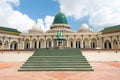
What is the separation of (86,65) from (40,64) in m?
5.02

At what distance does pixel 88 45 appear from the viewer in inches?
1927

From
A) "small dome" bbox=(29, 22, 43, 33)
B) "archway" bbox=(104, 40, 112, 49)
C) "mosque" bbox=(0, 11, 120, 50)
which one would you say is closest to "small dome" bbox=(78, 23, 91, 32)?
"mosque" bbox=(0, 11, 120, 50)

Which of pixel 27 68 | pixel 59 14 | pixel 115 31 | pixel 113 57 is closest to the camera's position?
pixel 27 68

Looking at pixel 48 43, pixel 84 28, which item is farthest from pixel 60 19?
pixel 48 43

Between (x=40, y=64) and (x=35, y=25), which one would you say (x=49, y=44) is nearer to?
(x=35, y=25)

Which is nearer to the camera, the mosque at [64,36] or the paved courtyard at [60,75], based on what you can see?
the paved courtyard at [60,75]

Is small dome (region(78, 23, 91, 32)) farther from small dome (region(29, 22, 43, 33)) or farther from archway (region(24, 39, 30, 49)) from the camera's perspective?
archway (region(24, 39, 30, 49))

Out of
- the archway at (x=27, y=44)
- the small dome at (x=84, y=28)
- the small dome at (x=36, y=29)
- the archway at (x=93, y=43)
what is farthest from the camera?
the small dome at (x=36, y=29)

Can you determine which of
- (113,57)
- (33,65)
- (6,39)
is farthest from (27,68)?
(6,39)

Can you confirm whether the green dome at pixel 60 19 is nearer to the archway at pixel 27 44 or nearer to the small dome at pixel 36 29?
the small dome at pixel 36 29

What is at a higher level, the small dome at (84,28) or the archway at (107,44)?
the small dome at (84,28)

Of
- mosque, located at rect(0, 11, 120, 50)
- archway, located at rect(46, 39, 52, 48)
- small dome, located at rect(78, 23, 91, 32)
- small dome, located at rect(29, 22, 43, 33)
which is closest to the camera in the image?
mosque, located at rect(0, 11, 120, 50)

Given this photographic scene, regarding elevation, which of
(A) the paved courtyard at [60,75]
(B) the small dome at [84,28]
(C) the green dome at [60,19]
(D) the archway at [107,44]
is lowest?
(A) the paved courtyard at [60,75]

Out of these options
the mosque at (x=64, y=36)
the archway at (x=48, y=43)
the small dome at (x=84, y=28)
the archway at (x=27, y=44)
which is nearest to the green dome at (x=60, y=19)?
the mosque at (x=64, y=36)
